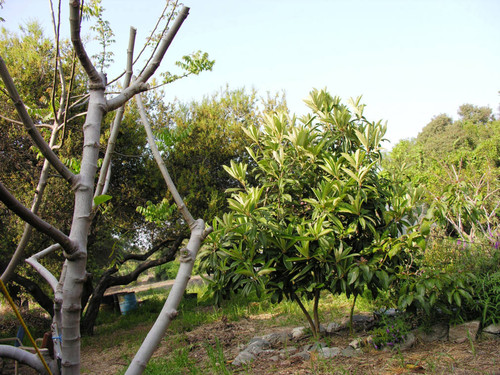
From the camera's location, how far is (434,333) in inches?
142

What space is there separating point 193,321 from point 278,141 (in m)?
3.94

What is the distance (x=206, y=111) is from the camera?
9328 mm

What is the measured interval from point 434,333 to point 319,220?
1.60m

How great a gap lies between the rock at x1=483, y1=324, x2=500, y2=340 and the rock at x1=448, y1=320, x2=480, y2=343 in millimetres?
86

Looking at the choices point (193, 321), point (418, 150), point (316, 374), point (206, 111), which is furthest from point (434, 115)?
point (316, 374)

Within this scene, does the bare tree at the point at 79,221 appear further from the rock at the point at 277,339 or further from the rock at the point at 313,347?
the rock at the point at 277,339

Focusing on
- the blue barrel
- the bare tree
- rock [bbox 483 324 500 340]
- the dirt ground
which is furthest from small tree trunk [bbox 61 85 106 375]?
the blue barrel

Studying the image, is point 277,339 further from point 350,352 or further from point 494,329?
point 494,329

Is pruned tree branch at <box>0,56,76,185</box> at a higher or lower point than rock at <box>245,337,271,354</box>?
higher

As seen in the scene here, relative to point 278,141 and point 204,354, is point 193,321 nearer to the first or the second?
point 204,354

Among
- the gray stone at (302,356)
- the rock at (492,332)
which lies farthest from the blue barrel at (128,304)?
the rock at (492,332)

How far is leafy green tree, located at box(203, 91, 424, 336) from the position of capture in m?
3.41

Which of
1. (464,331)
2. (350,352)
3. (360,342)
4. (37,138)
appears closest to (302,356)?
(350,352)

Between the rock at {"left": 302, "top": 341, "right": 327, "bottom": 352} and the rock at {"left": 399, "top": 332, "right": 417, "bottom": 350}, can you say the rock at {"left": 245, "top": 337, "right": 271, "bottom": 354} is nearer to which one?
the rock at {"left": 302, "top": 341, "right": 327, "bottom": 352}
